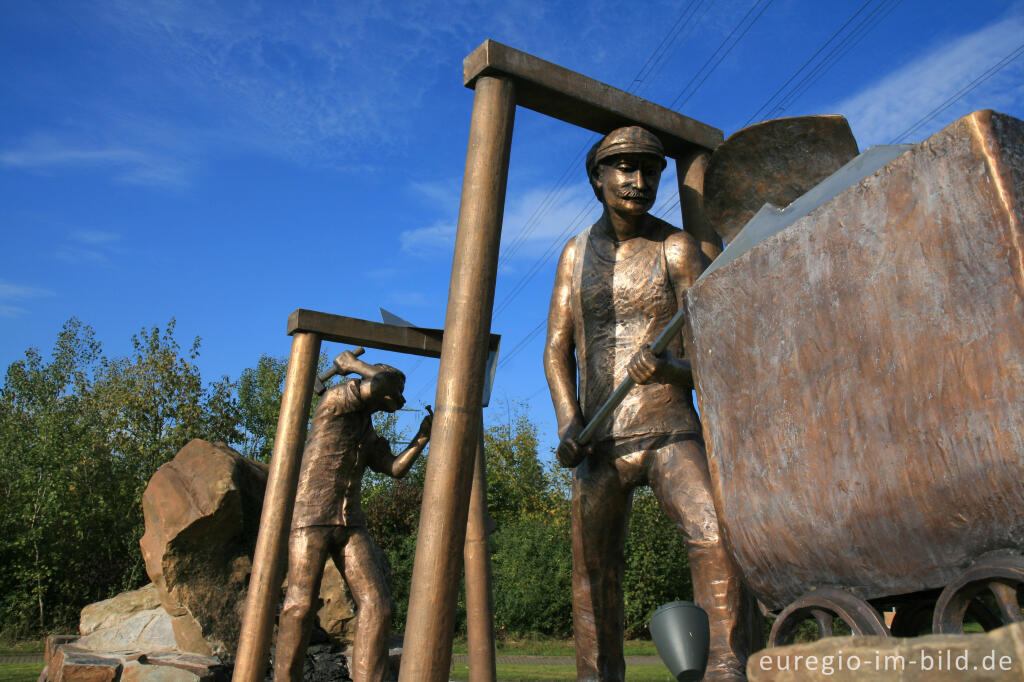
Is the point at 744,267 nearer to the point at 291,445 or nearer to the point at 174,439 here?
the point at 291,445

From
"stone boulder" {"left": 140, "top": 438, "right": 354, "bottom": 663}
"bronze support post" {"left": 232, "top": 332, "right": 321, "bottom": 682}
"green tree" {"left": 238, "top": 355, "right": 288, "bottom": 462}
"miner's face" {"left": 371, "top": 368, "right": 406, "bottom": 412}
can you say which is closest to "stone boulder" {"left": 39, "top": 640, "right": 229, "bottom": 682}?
"stone boulder" {"left": 140, "top": 438, "right": 354, "bottom": 663}

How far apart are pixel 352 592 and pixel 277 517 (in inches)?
32.0

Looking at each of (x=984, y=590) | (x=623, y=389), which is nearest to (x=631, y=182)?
(x=623, y=389)

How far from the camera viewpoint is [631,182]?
3.76 m

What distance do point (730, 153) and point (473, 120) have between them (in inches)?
41.3

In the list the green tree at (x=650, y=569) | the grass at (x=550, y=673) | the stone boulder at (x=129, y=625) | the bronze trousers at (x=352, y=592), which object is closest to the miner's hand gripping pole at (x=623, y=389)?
the bronze trousers at (x=352, y=592)

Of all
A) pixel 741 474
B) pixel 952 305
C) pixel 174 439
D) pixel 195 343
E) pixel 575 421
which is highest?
pixel 195 343

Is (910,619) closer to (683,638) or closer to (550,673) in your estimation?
(683,638)

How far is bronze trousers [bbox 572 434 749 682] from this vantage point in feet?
10.1

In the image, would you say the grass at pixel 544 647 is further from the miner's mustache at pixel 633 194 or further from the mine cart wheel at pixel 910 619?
the mine cart wheel at pixel 910 619

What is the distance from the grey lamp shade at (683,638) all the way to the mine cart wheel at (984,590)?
65 centimetres

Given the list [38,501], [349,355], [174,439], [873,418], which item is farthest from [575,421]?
[174,439]

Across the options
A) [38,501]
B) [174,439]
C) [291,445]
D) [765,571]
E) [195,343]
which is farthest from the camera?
[195,343]

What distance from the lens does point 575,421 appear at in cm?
358
